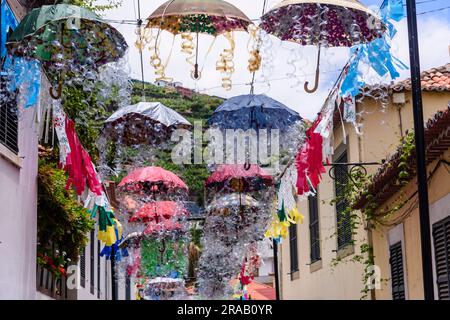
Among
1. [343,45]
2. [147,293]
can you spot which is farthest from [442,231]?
[147,293]

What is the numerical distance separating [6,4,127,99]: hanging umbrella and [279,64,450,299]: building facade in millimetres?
4137

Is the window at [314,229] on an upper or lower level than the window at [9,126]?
upper

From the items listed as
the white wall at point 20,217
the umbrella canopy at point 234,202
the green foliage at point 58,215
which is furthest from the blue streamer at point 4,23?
the umbrella canopy at point 234,202

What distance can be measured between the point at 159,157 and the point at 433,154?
5024 millimetres

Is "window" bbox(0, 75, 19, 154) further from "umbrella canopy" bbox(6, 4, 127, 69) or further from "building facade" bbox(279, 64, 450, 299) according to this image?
"building facade" bbox(279, 64, 450, 299)

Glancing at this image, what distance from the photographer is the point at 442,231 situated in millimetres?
11781

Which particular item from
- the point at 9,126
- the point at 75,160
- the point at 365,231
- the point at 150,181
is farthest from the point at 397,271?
the point at 9,126

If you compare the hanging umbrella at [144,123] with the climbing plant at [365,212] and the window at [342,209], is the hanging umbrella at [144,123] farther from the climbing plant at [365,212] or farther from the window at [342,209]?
the window at [342,209]

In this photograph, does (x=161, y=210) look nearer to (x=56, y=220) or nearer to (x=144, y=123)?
(x=56, y=220)

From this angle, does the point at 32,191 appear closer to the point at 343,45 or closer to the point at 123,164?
the point at 123,164

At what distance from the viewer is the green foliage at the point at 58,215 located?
13453mm

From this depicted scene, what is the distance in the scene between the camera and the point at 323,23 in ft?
Result: 31.6

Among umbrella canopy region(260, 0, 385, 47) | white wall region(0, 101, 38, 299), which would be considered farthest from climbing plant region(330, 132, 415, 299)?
white wall region(0, 101, 38, 299)

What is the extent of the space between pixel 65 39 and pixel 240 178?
Result: 7.32m
